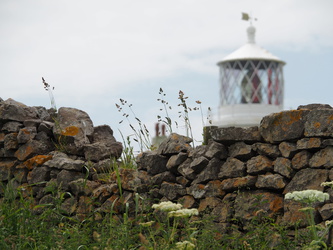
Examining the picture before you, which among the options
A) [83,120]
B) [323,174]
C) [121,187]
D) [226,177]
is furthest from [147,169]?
[323,174]

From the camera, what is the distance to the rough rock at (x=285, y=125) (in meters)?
4.92

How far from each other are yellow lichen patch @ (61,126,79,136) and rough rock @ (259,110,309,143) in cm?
247

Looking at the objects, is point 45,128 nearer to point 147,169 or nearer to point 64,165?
point 64,165

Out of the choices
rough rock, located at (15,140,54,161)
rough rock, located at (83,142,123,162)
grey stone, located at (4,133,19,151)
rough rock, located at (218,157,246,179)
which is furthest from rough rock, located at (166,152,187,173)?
grey stone, located at (4,133,19,151)

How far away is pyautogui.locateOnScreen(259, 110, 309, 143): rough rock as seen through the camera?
16.1 feet

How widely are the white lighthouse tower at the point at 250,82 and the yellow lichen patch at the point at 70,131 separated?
2723 centimetres

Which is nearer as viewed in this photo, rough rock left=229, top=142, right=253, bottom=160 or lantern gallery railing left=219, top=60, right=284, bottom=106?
rough rock left=229, top=142, right=253, bottom=160

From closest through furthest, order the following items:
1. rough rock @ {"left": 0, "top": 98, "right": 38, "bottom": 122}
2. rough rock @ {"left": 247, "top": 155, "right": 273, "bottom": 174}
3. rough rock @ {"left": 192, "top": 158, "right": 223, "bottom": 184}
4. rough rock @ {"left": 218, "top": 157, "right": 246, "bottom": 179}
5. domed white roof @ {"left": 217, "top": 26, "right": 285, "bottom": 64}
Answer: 1. rough rock @ {"left": 247, "top": 155, "right": 273, "bottom": 174}
2. rough rock @ {"left": 218, "top": 157, "right": 246, "bottom": 179}
3. rough rock @ {"left": 192, "top": 158, "right": 223, "bottom": 184}
4. rough rock @ {"left": 0, "top": 98, "right": 38, "bottom": 122}
5. domed white roof @ {"left": 217, "top": 26, "right": 285, "bottom": 64}

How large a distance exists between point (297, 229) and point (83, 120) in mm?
3106

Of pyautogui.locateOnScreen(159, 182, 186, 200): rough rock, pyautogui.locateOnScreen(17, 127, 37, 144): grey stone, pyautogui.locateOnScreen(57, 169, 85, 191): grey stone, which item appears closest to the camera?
pyautogui.locateOnScreen(159, 182, 186, 200): rough rock

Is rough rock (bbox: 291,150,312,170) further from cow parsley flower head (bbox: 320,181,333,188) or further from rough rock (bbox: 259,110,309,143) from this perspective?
cow parsley flower head (bbox: 320,181,333,188)

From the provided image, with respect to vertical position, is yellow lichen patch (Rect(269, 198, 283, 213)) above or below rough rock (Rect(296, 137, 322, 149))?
below

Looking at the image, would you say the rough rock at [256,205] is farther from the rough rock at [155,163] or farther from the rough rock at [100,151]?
the rough rock at [100,151]

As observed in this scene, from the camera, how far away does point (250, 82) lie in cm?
3650
